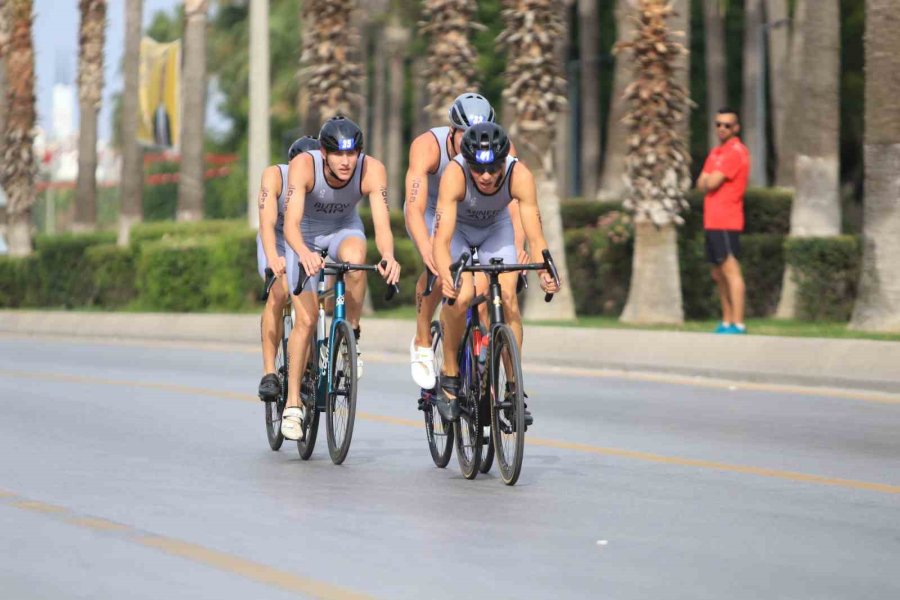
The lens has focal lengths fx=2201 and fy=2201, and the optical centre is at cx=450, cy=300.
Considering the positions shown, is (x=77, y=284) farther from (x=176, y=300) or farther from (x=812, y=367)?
(x=812, y=367)

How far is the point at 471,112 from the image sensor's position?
11.3 meters

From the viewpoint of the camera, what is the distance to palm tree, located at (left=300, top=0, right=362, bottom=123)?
3138 centimetres

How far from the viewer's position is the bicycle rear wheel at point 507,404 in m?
10.7

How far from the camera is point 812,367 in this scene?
18.4 metres

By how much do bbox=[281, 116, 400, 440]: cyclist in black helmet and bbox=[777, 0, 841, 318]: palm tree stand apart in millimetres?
13198

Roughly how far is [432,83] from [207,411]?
13.4 m

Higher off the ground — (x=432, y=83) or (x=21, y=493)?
(x=432, y=83)

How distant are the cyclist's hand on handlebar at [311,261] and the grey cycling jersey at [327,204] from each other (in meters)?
0.52

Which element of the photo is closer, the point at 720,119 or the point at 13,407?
the point at 13,407

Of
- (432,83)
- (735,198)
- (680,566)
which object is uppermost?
(432,83)

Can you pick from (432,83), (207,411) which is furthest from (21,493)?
(432,83)

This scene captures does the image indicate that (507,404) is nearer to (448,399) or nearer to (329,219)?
(448,399)

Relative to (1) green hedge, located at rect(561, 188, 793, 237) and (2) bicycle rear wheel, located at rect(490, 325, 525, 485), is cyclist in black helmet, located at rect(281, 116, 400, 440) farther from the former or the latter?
(1) green hedge, located at rect(561, 188, 793, 237)

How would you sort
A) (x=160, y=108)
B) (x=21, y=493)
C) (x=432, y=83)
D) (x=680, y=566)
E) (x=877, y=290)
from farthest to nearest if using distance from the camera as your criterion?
(x=160, y=108) → (x=432, y=83) → (x=877, y=290) → (x=21, y=493) → (x=680, y=566)
